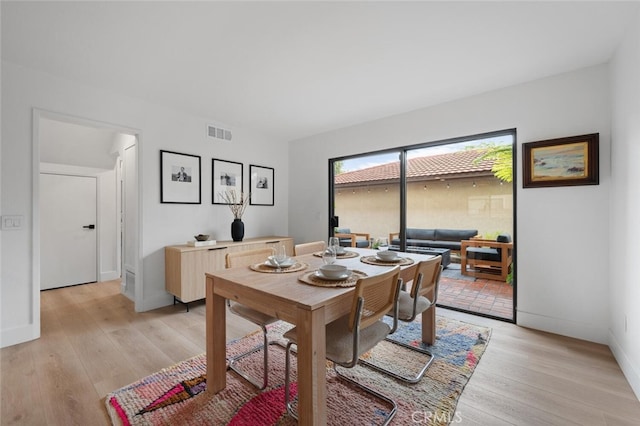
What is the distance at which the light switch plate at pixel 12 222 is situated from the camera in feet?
7.97

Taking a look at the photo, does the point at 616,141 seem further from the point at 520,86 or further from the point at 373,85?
the point at 373,85

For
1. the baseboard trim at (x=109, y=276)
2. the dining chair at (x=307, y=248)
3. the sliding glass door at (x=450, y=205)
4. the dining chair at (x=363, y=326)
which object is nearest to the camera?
the dining chair at (x=363, y=326)

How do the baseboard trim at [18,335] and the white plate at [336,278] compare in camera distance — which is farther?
the baseboard trim at [18,335]

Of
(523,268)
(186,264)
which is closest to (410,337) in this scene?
(523,268)

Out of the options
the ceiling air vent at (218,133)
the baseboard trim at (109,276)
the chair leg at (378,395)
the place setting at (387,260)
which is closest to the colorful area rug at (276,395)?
the chair leg at (378,395)

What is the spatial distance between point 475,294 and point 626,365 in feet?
4.86

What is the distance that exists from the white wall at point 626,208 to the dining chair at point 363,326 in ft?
5.60

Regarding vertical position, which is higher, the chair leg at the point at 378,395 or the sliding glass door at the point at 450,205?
the sliding glass door at the point at 450,205

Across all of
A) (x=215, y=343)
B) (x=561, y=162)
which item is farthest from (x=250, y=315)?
(x=561, y=162)

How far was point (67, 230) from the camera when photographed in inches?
168

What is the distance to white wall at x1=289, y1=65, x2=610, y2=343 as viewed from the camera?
2.45m

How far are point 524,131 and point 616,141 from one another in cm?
71

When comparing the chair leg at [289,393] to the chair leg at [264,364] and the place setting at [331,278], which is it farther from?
the place setting at [331,278]

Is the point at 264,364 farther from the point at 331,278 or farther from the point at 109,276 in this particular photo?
the point at 109,276
